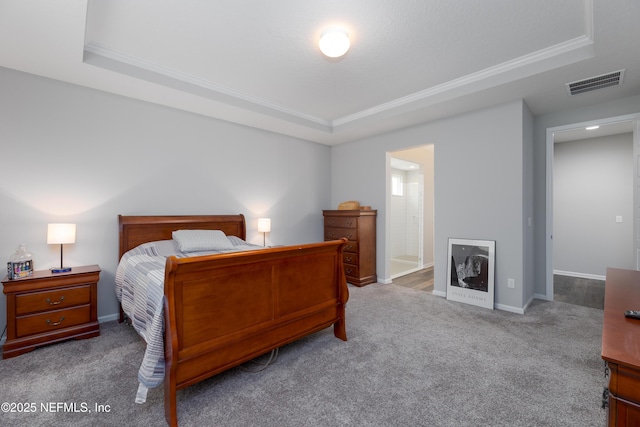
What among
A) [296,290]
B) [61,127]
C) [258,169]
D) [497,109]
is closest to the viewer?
[296,290]

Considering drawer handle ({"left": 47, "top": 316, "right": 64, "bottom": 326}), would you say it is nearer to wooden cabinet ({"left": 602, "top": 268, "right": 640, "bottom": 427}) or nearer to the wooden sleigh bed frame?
the wooden sleigh bed frame

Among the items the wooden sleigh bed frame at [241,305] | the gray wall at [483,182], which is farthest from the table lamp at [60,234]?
the gray wall at [483,182]

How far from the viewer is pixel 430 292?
412 cm

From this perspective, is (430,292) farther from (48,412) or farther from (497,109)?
(48,412)

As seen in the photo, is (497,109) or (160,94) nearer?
(160,94)

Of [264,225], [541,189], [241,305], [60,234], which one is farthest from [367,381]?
[541,189]

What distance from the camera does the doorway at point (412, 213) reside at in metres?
5.86

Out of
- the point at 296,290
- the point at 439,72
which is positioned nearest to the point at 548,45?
the point at 439,72

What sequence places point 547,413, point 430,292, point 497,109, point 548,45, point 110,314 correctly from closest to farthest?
point 547,413
point 548,45
point 110,314
point 497,109
point 430,292

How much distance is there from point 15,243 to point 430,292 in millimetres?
4760

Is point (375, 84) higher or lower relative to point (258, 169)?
higher

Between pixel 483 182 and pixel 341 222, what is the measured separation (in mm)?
2149

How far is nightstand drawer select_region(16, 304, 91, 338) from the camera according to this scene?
7.73ft

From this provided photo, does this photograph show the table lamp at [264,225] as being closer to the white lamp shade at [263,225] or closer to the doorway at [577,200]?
the white lamp shade at [263,225]
